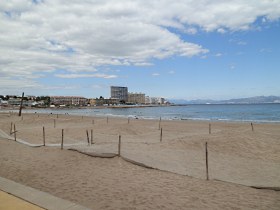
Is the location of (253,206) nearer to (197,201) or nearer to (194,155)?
(197,201)

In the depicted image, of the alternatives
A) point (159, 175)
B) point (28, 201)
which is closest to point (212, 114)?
point (159, 175)

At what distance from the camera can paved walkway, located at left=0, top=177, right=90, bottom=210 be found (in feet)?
15.8

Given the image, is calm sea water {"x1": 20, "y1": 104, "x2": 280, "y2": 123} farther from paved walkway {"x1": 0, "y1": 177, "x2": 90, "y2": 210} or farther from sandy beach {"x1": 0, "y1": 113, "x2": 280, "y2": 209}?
paved walkway {"x1": 0, "y1": 177, "x2": 90, "y2": 210}

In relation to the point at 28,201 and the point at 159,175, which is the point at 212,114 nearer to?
the point at 159,175

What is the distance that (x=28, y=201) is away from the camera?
5117mm

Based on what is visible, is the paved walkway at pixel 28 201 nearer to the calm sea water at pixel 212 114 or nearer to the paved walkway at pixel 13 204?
the paved walkway at pixel 13 204

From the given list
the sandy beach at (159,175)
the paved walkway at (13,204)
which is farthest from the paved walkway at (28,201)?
the sandy beach at (159,175)

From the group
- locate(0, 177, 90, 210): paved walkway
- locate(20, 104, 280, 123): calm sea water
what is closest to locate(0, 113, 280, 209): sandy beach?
locate(0, 177, 90, 210): paved walkway

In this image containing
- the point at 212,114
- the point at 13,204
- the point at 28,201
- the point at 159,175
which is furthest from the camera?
the point at 212,114

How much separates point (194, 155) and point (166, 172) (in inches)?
160

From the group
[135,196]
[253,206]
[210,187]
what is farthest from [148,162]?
[253,206]

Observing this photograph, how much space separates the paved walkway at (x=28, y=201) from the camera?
482 centimetres

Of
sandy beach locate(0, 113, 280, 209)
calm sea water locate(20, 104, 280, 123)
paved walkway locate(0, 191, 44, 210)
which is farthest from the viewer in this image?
calm sea water locate(20, 104, 280, 123)

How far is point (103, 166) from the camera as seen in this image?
416 inches
